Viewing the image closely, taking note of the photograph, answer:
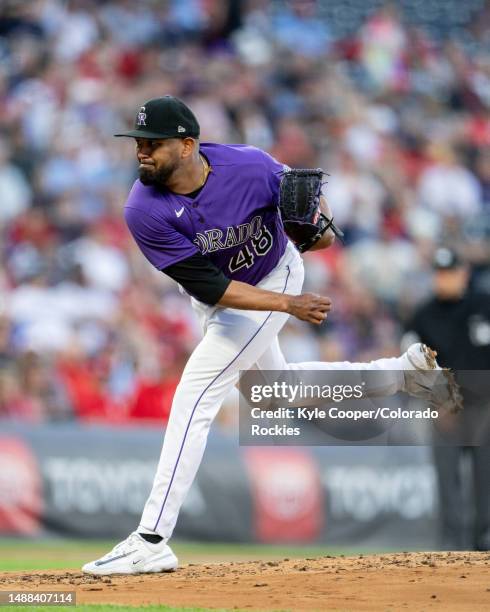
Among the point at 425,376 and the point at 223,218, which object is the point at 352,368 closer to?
the point at 425,376

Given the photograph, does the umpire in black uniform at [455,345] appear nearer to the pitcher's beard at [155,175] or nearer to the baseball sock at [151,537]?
the baseball sock at [151,537]

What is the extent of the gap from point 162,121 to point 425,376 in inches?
83.0

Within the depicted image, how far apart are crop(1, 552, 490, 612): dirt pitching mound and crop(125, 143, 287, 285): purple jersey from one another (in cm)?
138

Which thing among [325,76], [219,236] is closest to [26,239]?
[325,76]

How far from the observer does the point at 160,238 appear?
16.8 ft

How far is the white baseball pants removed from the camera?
524 centimetres

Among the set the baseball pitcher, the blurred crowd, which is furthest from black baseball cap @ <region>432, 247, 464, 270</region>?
the blurred crowd

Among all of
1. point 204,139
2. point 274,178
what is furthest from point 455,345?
point 204,139

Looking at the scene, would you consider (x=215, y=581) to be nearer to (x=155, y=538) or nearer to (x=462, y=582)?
(x=155, y=538)

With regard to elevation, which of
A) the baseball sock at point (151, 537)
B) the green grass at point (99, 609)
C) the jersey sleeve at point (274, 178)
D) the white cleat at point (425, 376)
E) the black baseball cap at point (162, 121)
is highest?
the black baseball cap at point (162, 121)

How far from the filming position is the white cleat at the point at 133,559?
5246mm

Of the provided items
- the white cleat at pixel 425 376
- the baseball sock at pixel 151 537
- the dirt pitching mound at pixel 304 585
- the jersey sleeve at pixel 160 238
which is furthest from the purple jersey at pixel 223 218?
the dirt pitching mound at pixel 304 585

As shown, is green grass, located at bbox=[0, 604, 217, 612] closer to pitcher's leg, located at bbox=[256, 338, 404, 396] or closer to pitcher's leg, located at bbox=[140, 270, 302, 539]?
pitcher's leg, located at bbox=[140, 270, 302, 539]

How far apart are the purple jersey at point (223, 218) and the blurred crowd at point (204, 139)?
3928 mm
